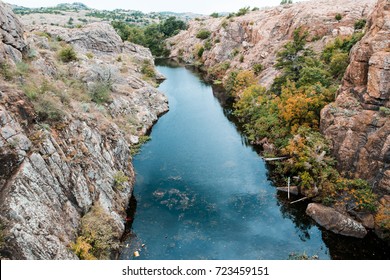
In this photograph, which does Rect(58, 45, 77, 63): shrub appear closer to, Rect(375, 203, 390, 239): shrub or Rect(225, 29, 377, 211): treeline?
Rect(225, 29, 377, 211): treeline

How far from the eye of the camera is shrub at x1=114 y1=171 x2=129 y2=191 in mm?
26266

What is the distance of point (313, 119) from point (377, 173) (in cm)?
1003

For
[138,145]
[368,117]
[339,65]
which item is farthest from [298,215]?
[339,65]

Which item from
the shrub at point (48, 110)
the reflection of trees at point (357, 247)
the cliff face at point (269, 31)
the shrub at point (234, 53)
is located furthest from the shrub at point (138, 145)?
the shrub at point (234, 53)

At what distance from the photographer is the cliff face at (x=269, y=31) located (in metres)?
55.5

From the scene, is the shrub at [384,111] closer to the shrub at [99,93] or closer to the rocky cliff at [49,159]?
the rocky cliff at [49,159]

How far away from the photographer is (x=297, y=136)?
31.5 m

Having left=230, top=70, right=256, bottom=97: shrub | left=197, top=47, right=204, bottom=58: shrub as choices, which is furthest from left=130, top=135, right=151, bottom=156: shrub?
left=197, top=47, right=204, bottom=58: shrub

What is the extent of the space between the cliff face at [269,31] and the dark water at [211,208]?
20.8 metres

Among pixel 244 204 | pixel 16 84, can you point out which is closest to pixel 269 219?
pixel 244 204

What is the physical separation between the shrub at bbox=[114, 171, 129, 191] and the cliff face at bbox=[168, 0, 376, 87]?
32.1m

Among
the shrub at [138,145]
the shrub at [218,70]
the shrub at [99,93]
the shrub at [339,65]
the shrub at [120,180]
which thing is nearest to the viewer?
the shrub at [120,180]

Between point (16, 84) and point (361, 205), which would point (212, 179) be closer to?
point (361, 205)

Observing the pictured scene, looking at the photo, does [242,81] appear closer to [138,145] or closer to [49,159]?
[138,145]
